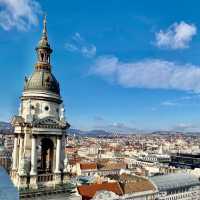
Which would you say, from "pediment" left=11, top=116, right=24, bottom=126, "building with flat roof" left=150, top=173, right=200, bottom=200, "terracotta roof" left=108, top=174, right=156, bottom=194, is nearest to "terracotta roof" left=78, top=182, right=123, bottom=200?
"terracotta roof" left=108, top=174, right=156, bottom=194

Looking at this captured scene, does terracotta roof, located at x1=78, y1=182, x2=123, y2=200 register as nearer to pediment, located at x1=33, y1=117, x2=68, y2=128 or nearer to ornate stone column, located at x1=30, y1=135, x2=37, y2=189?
pediment, located at x1=33, y1=117, x2=68, y2=128

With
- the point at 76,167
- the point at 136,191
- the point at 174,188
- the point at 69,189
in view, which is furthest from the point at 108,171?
the point at 69,189

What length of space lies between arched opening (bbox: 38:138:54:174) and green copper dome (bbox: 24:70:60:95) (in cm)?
380

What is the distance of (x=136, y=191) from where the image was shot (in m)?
68.6

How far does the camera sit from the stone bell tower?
24.1m

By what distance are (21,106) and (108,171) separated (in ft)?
298

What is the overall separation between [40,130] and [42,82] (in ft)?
11.7

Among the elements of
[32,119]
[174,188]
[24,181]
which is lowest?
[174,188]

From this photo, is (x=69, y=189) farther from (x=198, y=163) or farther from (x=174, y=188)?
(x=198, y=163)

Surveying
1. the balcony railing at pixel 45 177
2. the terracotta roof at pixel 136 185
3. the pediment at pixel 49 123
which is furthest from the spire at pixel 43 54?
the terracotta roof at pixel 136 185

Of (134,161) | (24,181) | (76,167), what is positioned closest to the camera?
(24,181)

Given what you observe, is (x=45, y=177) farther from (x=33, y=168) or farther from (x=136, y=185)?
(x=136, y=185)

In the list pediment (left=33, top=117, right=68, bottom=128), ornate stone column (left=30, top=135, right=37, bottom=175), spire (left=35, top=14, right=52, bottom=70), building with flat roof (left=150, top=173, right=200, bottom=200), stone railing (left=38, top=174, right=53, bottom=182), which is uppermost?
spire (left=35, top=14, right=52, bottom=70)

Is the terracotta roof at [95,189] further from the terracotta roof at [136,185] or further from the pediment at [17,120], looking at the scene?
the pediment at [17,120]
